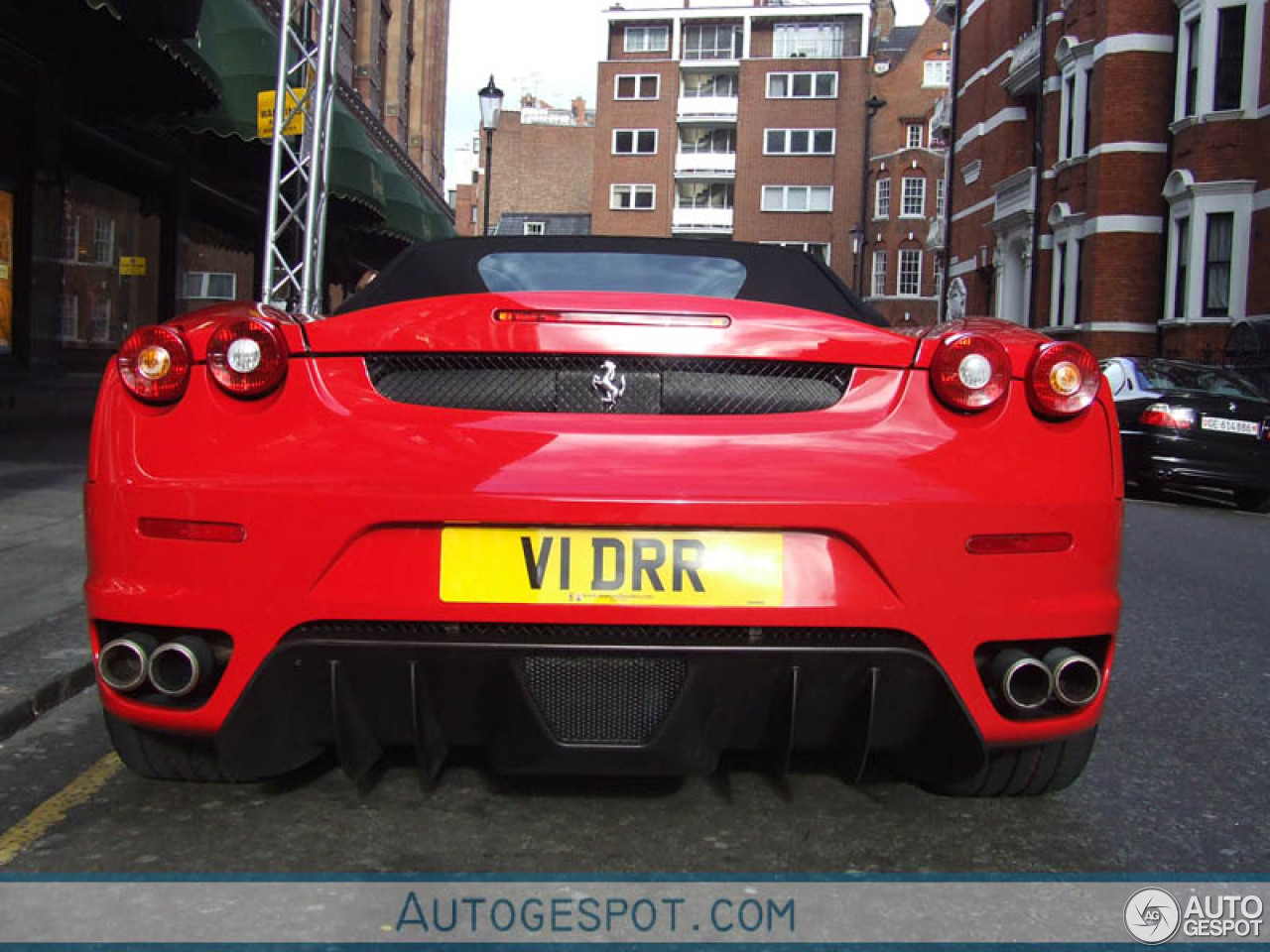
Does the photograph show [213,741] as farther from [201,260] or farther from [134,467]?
[201,260]

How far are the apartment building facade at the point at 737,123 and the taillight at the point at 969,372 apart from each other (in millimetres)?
64254

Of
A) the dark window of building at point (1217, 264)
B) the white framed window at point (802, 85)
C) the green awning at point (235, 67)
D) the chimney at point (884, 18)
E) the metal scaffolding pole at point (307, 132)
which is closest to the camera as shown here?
the metal scaffolding pole at point (307, 132)

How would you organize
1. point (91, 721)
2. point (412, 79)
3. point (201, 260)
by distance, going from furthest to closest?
point (412, 79) → point (201, 260) → point (91, 721)

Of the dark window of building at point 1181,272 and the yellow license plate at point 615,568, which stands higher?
the dark window of building at point 1181,272

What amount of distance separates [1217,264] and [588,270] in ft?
78.5

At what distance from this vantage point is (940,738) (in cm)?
239

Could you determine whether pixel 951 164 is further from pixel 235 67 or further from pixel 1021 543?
pixel 1021 543

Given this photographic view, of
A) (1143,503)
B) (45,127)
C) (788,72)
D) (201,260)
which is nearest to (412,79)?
(201,260)

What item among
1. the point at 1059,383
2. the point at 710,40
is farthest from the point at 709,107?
the point at 1059,383

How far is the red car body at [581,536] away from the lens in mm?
2246

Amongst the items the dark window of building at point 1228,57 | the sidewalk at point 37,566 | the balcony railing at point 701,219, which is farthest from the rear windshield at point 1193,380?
the balcony railing at point 701,219

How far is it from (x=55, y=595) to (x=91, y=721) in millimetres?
1623

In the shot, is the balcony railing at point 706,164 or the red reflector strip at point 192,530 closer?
the red reflector strip at point 192,530

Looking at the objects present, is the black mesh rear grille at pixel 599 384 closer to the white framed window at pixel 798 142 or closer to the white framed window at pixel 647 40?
the white framed window at pixel 798 142
